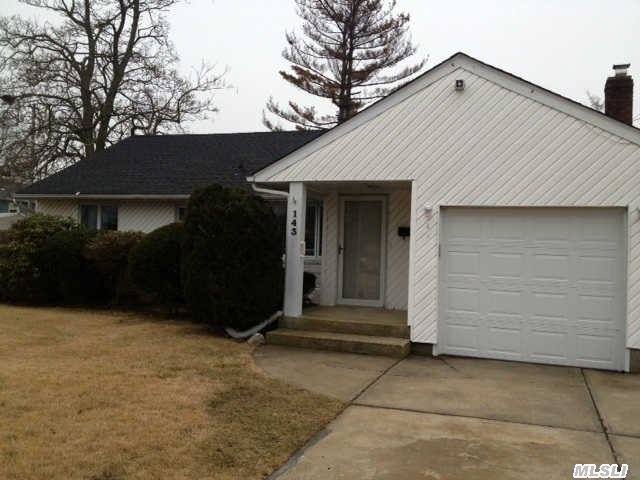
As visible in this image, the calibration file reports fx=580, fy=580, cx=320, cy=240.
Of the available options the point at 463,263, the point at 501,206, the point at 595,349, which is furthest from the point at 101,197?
the point at 595,349

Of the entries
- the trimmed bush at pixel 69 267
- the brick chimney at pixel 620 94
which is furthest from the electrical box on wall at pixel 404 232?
the trimmed bush at pixel 69 267

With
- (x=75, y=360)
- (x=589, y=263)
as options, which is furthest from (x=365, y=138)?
(x=75, y=360)

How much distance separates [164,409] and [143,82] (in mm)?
22332

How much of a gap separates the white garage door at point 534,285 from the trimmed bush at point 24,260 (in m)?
Answer: 8.86

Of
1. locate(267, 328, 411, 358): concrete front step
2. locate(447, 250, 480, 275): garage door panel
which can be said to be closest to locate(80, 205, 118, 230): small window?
locate(267, 328, 411, 358): concrete front step

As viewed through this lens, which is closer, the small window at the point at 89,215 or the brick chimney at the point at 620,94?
the brick chimney at the point at 620,94

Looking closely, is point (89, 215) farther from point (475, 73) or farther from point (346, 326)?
point (475, 73)

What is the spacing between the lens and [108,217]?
15383mm

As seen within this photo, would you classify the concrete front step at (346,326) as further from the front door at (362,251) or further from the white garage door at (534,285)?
the front door at (362,251)

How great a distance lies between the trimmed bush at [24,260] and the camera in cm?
1262

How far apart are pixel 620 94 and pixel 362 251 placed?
526cm

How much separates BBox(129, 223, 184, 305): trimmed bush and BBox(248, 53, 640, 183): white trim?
2.11m

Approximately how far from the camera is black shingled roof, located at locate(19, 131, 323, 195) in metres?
14.5

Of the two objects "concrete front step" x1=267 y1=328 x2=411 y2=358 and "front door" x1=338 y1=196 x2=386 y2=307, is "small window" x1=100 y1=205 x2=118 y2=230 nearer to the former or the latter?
"front door" x1=338 y1=196 x2=386 y2=307
